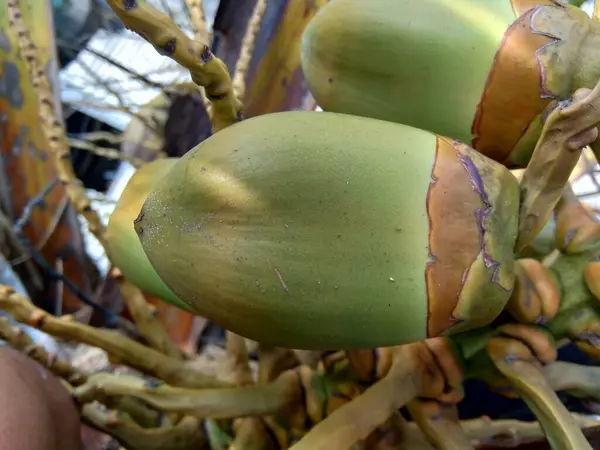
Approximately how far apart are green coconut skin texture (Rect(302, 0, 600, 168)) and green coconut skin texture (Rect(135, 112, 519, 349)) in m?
0.11

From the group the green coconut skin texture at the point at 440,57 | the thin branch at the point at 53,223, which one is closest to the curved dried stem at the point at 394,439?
the green coconut skin texture at the point at 440,57

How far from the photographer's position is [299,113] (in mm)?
365

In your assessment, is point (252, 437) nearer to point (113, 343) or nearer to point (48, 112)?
point (113, 343)

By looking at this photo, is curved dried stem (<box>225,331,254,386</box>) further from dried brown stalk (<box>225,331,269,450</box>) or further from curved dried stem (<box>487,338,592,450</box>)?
curved dried stem (<box>487,338,592,450</box>)

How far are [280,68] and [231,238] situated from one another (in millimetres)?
497

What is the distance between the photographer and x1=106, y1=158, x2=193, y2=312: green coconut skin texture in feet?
1.54

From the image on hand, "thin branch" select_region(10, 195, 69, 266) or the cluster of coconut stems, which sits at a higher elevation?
the cluster of coconut stems

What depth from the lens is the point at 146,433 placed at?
0.50 meters

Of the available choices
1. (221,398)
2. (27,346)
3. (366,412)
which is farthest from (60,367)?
(366,412)

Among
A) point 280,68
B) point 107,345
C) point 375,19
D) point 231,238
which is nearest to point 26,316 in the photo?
point 107,345

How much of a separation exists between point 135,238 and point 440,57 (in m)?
0.26

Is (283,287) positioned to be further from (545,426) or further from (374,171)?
(545,426)

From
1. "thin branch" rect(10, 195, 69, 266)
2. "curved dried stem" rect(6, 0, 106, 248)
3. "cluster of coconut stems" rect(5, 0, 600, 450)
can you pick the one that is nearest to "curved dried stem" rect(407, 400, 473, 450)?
"cluster of coconut stems" rect(5, 0, 600, 450)

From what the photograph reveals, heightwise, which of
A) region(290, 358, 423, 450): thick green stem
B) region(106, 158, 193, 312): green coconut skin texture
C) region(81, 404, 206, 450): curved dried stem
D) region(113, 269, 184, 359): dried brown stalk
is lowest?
region(81, 404, 206, 450): curved dried stem
